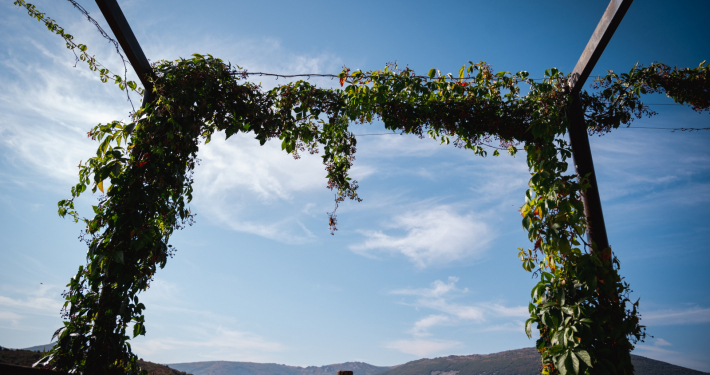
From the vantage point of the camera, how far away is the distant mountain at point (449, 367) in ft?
111

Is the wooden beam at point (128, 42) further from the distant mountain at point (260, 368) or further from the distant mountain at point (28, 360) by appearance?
the distant mountain at point (260, 368)

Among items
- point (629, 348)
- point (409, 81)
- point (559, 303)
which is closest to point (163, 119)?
point (409, 81)

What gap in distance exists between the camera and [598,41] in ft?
8.70

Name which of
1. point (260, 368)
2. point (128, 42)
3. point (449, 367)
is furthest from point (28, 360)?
point (260, 368)

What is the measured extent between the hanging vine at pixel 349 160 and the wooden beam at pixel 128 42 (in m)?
0.13

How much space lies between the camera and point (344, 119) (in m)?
3.04

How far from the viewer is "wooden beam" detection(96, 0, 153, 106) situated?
2.43 metres

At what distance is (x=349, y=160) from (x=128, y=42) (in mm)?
1892

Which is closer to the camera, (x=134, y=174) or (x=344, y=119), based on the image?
(x=134, y=174)

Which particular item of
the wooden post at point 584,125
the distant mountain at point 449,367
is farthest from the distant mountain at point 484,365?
the wooden post at point 584,125

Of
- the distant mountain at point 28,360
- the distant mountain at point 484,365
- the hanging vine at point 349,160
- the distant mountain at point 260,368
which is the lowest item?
the distant mountain at point 260,368

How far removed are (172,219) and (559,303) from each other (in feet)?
8.99

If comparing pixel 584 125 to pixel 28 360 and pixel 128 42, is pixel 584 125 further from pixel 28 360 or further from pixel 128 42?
pixel 28 360

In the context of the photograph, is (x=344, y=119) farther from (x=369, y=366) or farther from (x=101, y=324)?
(x=369, y=366)
